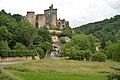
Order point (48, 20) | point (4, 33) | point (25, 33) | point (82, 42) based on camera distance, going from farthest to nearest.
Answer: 1. point (48, 20)
2. point (82, 42)
3. point (25, 33)
4. point (4, 33)

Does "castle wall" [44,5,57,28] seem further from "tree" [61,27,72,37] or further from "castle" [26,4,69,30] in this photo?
"tree" [61,27,72,37]

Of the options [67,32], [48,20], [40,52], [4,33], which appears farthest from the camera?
[48,20]

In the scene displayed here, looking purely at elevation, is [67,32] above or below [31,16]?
below

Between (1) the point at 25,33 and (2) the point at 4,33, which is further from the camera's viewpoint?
(1) the point at 25,33

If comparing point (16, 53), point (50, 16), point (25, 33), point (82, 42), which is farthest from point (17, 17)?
point (16, 53)

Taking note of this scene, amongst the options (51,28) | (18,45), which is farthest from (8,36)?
(51,28)

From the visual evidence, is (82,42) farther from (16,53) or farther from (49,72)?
(49,72)

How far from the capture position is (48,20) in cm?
16925

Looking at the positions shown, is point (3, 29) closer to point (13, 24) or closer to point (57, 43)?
point (13, 24)

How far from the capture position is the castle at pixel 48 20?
161 m

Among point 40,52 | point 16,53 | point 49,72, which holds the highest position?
point 40,52

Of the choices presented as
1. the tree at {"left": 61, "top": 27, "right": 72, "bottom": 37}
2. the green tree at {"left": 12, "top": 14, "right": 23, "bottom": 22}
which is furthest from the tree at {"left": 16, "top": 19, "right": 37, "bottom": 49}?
the tree at {"left": 61, "top": 27, "right": 72, "bottom": 37}

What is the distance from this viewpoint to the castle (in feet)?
529

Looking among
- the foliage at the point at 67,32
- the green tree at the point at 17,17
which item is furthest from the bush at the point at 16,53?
the foliage at the point at 67,32
